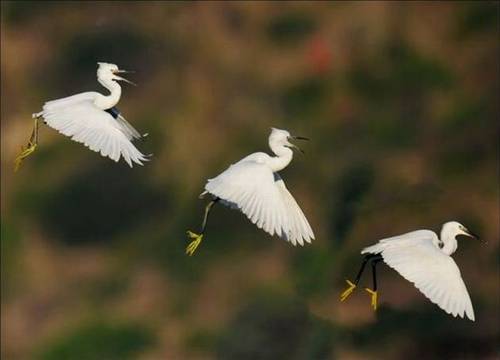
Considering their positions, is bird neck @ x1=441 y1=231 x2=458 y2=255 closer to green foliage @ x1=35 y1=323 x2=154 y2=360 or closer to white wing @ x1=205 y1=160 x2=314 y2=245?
white wing @ x1=205 y1=160 x2=314 y2=245

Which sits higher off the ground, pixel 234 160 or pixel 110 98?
pixel 234 160

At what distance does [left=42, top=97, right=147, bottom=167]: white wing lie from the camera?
17.0 feet

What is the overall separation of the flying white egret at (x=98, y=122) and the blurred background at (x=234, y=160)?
5.50ft

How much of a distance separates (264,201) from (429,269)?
61 centimetres

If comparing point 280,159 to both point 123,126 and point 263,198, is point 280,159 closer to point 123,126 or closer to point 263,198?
point 263,198

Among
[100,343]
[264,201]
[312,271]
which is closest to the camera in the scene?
[264,201]

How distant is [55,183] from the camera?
7.50 metres

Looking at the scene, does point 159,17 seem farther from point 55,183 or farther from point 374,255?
point 374,255

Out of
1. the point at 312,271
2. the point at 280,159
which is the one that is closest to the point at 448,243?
the point at 280,159

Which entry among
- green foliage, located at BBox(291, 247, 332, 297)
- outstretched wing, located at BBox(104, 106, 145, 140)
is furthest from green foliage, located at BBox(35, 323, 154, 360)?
outstretched wing, located at BBox(104, 106, 145, 140)

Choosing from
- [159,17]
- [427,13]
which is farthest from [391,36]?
[159,17]

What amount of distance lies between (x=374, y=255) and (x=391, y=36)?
9.88 feet

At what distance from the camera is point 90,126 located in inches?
208

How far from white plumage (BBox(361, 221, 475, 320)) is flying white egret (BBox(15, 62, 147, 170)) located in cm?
92
